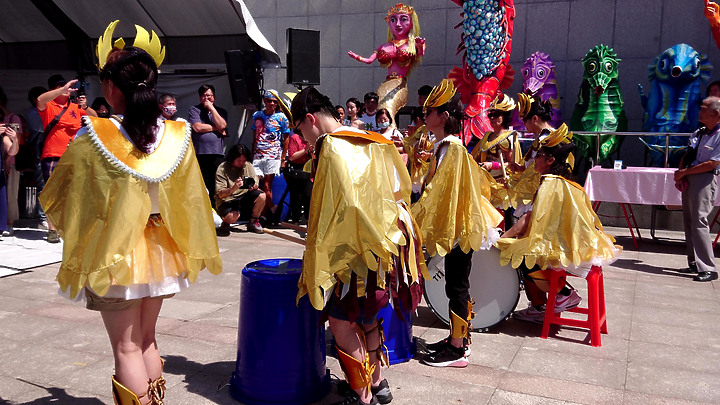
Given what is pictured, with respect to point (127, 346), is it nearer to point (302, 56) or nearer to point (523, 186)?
point (523, 186)

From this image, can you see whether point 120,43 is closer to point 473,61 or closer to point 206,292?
point 206,292

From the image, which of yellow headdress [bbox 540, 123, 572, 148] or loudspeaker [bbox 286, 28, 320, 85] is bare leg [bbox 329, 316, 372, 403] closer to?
yellow headdress [bbox 540, 123, 572, 148]

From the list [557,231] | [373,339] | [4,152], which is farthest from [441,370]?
[4,152]

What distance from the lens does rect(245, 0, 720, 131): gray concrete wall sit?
11031mm

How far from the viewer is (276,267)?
3.37 m

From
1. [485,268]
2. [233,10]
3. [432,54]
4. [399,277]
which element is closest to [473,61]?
[432,54]

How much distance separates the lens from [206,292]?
5.48 meters

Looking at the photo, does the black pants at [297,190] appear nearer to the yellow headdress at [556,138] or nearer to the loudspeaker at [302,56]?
the loudspeaker at [302,56]

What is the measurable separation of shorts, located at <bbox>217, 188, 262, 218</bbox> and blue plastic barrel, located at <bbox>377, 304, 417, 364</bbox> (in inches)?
191

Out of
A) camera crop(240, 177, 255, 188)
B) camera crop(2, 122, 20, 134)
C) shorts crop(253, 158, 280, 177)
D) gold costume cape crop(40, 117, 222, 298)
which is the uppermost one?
camera crop(2, 122, 20, 134)

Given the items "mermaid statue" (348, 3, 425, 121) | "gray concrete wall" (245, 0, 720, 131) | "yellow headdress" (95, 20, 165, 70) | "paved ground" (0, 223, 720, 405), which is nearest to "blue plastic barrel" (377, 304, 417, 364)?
"paved ground" (0, 223, 720, 405)

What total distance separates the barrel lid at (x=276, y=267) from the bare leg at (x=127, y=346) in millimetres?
757

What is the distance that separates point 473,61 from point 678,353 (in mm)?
6727

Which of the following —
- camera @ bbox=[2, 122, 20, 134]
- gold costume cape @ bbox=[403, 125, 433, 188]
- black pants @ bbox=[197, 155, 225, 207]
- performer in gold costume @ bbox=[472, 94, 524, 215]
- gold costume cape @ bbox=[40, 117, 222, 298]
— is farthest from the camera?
black pants @ bbox=[197, 155, 225, 207]
